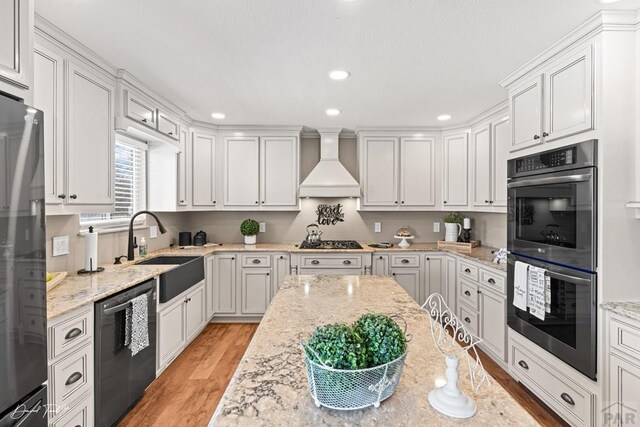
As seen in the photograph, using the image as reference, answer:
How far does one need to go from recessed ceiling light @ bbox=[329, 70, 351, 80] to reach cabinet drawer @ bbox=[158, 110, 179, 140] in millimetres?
1755

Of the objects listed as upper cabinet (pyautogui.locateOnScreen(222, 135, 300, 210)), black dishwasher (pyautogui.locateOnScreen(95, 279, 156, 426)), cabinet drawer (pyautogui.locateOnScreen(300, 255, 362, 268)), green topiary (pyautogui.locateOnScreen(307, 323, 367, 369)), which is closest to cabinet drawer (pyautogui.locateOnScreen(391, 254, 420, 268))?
cabinet drawer (pyautogui.locateOnScreen(300, 255, 362, 268))

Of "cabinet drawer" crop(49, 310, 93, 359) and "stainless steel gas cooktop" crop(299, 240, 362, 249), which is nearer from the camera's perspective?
"cabinet drawer" crop(49, 310, 93, 359)

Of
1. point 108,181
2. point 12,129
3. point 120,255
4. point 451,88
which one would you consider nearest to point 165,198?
point 120,255

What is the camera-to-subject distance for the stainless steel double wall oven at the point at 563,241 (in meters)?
1.76

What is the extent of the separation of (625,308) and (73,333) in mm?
2884

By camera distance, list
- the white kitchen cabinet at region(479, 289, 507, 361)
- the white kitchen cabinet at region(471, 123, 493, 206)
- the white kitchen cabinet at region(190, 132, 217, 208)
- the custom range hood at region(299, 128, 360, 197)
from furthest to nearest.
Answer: the custom range hood at region(299, 128, 360, 197) < the white kitchen cabinet at region(190, 132, 217, 208) < the white kitchen cabinet at region(471, 123, 493, 206) < the white kitchen cabinet at region(479, 289, 507, 361)

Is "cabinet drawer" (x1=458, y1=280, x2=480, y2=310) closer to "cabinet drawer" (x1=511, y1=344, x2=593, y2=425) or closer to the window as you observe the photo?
"cabinet drawer" (x1=511, y1=344, x2=593, y2=425)

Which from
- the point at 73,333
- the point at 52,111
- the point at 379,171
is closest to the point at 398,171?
the point at 379,171

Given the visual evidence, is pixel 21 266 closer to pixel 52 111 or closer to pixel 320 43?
pixel 52 111

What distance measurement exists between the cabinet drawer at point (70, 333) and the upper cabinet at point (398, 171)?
310 cm

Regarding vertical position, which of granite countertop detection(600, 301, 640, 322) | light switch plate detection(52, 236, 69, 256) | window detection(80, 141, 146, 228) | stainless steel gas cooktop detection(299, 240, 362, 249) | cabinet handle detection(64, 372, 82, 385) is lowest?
cabinet handle detection(64, 372, 82, 385)

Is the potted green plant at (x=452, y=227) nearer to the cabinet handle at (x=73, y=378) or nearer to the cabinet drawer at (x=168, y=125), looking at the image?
the cabinet drawer at (x=168, y=125)

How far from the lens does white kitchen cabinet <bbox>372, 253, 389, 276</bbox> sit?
148 inches

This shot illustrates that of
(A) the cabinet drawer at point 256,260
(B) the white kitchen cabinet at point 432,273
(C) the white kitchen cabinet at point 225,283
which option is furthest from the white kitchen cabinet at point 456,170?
(C) the white kitchen cabinet at point 225,283
